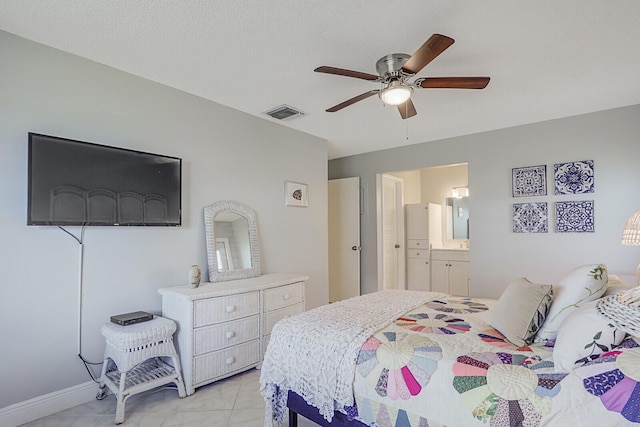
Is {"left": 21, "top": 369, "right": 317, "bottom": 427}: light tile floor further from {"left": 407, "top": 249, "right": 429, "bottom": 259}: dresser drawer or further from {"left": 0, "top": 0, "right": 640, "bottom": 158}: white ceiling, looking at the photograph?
{"left": 407, "top": 249, "right": 429, "bottom": 259}: dresser drawer

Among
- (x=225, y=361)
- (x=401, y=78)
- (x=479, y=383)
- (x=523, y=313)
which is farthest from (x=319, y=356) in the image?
(x=401, y=78)

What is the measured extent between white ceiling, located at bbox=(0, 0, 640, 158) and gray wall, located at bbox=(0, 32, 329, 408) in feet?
0.65

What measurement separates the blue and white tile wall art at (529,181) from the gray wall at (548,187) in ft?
0.19

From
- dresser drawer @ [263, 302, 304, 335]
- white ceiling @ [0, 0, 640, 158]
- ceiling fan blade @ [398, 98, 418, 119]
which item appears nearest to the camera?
white ceiling @ [0, 0, 640, 158]

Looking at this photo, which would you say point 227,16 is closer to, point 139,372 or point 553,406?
point 553,406

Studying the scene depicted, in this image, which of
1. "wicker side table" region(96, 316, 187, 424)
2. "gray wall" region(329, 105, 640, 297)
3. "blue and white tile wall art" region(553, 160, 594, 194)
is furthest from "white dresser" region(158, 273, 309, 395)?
"blue and white tile wall art" region(553, 160, 594, 194)

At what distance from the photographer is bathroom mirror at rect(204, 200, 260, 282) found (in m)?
3.07

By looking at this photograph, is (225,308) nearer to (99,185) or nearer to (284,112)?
(99,185)

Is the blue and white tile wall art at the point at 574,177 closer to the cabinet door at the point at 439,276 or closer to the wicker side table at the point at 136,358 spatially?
the cabinet door at the point at 439,276

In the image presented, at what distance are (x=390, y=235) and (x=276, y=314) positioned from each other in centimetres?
288

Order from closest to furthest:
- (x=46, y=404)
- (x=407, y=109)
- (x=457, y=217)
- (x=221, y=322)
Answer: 1. (x=46, y=404)
2. (x=221, y=322)
3. (x=407, y=109)
4. (x=457, y=217)

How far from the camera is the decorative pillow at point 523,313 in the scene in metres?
1.58

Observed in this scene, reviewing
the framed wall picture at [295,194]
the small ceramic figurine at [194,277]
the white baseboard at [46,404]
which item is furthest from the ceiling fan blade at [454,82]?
the white baseboard at [46,404]

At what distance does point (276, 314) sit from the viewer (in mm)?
3072
